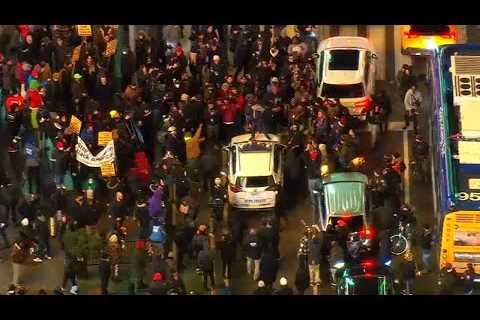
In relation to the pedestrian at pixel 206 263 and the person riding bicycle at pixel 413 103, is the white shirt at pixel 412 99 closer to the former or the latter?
the person riding bicycle at pixel 413 103

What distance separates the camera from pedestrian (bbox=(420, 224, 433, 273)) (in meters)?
44.6

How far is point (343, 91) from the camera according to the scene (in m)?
49.8

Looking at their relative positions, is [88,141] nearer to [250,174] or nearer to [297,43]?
[250,174]

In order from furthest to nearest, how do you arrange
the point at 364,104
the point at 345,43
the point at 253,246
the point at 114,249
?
the point at 345,43 < the point at 364,104 < the point at 253,246 < the point at 114,249

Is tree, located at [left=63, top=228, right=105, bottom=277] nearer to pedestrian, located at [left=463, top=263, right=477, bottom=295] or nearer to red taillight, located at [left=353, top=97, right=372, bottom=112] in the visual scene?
pedestrian, located at [left=463, top=263, right=477, bottom=295]

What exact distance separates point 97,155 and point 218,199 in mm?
3254

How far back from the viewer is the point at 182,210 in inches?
1780

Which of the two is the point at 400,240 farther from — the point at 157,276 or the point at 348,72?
the point at 348,72

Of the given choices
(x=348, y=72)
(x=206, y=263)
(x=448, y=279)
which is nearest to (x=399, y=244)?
(x=448, y=279)

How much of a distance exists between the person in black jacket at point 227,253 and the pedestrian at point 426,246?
456cm

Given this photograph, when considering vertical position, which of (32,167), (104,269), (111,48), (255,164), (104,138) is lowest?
(104,269)

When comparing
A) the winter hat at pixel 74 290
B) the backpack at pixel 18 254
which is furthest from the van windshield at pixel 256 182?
the backpack at pixel 18 254

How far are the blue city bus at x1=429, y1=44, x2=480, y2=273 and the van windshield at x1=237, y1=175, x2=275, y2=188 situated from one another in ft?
13.7

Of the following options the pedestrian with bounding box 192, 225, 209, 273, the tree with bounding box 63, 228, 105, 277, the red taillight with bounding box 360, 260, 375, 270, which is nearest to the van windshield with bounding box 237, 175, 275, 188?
the pedestrian with bounding box 192, 225, 209, 273
